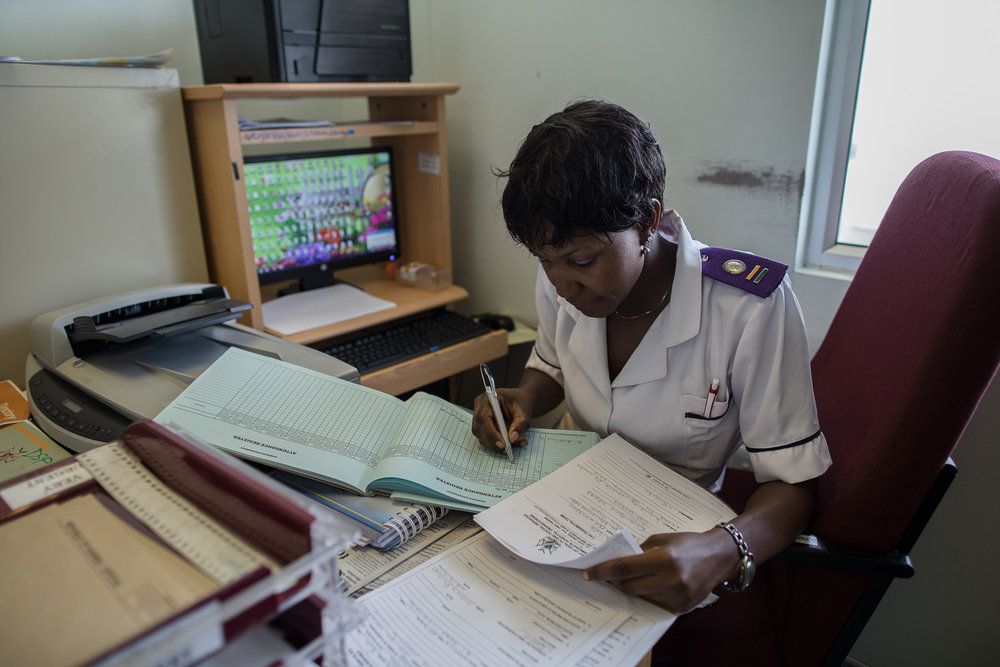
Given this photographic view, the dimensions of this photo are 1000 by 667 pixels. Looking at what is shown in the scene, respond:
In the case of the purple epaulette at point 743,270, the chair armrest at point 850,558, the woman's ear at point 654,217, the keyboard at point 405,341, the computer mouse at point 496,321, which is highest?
the woman's ear at point 654,217

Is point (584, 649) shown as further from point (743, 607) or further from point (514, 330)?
point (514, 330)

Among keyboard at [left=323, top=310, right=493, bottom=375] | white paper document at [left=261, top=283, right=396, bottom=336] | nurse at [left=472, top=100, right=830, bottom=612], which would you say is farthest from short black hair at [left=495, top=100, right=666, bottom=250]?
white paper document at [left=261, top=283, right=396, bottom=336]

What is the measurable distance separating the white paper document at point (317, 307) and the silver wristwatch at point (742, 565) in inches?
47.5

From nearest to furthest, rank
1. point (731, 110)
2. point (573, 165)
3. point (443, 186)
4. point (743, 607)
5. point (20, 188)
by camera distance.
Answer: point (573, 165) < point (743, 607) < point (20, 188) < point (731, 110) < point (443, 186)

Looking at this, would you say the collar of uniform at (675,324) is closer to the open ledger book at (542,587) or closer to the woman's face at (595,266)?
the woman's face at (595,266)

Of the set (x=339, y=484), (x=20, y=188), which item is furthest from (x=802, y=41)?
(x=20, y=188)

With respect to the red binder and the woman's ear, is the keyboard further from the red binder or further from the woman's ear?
the red binder

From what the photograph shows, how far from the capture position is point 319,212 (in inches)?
74.6

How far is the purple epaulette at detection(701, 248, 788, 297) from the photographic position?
3.27 feet

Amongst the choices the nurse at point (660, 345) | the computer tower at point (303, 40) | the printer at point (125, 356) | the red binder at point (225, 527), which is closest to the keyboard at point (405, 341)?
the printer at point (125, 356)

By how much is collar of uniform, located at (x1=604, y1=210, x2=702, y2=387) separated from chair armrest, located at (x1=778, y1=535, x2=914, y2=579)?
33 centimetres

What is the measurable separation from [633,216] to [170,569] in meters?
0.70

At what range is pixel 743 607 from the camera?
3.48ft

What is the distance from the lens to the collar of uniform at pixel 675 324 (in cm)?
105
